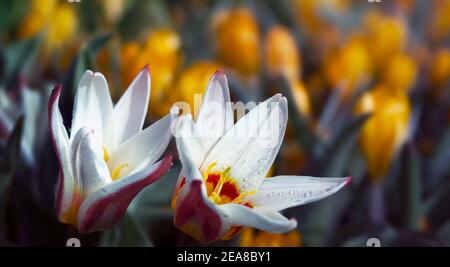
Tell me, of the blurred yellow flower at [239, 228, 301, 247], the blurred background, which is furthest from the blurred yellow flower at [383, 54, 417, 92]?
the blurred yellow flower at [239, 228, 301, 247]

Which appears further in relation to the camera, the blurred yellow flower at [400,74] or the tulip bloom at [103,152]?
the blurred yellow flower at [400,74]

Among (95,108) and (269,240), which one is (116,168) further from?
(269,240)

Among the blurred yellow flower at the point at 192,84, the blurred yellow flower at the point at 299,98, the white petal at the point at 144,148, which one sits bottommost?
the white petal at the point at 144,148

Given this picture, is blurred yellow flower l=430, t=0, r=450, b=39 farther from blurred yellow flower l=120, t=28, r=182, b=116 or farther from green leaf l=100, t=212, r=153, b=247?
green leaf l=100, t=212, r=153, b=247

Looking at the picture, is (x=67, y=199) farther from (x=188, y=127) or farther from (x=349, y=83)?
(x=349, y=83)

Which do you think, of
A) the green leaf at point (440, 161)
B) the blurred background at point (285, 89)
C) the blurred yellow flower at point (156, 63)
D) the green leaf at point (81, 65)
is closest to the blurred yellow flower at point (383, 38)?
the blurred background at point (285, 89)

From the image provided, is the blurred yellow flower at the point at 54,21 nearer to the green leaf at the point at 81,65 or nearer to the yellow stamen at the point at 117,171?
the green leaf at the point at 81,65
